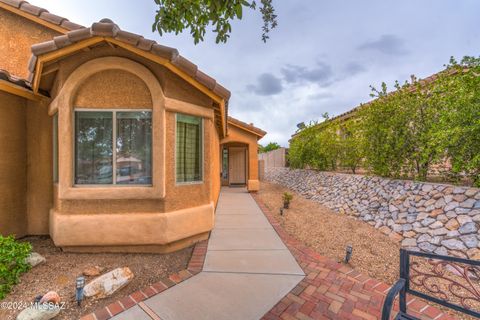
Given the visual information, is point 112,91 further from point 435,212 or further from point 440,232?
point 435,212

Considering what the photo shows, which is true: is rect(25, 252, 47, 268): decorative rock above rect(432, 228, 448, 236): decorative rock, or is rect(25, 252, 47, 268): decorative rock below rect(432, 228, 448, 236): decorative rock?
below

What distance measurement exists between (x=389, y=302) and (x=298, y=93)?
20.9 m

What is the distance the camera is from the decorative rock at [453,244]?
182 inches

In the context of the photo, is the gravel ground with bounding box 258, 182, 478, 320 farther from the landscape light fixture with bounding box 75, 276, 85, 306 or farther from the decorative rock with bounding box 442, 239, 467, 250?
the landscape light fixture with bounding box 75, 276, 85, 306

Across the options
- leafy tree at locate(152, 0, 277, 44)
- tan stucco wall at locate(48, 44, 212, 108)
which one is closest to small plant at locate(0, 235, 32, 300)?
tan stucco wall at locate(48, 44, 212, 108)

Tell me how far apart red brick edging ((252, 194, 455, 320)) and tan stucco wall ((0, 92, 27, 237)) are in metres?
6.37

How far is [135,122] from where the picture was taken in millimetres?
4762

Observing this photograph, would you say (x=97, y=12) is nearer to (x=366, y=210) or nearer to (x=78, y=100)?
(x=78, y=100)

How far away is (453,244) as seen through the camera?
477 cm

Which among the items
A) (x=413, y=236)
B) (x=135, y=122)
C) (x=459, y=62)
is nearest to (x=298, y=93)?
(x=459, y=62)

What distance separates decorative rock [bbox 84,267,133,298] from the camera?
3.28m

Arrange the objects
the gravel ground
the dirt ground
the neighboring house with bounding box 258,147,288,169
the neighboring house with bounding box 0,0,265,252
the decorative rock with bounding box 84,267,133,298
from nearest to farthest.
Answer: the dirt ground → the decorative rock with bounding box 84,267,133,298 → the gravel ground → the neighboring house with bounding box 0,0,265,252 → the neighboring house with bounding box 258,147,288,169

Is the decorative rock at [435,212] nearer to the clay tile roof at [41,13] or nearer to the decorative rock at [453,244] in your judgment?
the decorative rock at [453,244]

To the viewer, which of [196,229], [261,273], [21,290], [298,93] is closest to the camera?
[21,290]
